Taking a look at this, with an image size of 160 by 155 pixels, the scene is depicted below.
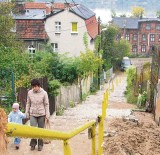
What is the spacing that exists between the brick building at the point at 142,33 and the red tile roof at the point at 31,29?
46.3 metres

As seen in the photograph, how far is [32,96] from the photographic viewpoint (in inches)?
314

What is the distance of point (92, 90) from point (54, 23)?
1045 cm

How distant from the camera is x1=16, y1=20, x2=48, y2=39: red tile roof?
39906mm

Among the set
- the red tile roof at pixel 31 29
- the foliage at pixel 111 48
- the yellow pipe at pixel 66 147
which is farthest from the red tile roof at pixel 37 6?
the yellow pipe at pixel 66 147

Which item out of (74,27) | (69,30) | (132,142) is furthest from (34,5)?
(132,142)

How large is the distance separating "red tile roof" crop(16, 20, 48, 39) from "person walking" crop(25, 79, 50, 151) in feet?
104

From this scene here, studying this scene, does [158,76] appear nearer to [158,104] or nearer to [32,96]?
[158,104]

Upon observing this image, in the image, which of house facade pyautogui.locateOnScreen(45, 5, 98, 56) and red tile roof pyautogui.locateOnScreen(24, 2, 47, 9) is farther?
red tile roof pyautogui.locateOnScreen(24, 2, 47, 9)

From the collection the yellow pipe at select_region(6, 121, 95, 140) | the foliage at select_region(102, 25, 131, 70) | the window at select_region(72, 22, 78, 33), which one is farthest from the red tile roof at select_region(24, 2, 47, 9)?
the yellow pipe at select_region(6, 121, 95, 140)

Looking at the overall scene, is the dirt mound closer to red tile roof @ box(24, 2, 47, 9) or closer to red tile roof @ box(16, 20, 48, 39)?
red tile roof @ box(16, 20, 48, 39)

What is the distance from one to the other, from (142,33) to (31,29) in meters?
48.8

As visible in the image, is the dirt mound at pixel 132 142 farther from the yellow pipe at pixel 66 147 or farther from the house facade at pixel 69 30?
the house facade at pixel 69 30

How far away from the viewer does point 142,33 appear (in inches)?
3396

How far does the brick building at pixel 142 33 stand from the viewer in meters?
86.2
